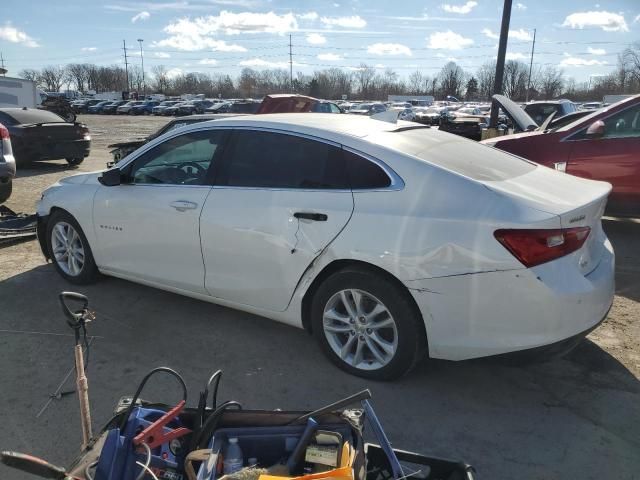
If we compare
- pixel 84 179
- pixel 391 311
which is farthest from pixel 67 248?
pixel 391 311

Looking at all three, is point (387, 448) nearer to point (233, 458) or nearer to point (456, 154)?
point (233, 458)

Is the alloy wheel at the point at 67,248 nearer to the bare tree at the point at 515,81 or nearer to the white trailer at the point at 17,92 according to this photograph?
the white trailer at the point at 17,92

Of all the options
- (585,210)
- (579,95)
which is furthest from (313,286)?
(579,95)

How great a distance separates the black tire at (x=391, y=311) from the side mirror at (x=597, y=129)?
14.3ft

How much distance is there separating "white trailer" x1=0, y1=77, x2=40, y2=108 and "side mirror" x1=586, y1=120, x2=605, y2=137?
1951 cm

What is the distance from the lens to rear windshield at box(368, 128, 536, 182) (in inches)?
124

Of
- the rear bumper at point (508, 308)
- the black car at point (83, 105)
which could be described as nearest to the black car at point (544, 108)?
the rear bumper at point (508, 308)

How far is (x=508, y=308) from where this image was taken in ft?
9.02

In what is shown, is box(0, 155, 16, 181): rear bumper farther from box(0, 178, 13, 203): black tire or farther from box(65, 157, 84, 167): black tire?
box(65, 157, 84, 167): black tire

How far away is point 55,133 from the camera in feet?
40.9

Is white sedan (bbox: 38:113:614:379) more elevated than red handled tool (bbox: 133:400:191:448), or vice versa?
white sedan (bbox: 38:113:614:379)

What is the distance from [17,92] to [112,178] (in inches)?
745

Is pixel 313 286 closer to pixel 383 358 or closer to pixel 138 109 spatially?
pixel 383 358

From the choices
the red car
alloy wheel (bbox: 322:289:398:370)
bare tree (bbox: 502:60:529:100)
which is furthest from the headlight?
bare tree (bbox: 502:60:529:100)
